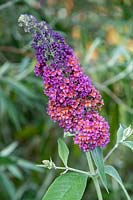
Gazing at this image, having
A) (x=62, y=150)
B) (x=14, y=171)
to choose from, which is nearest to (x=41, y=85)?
(x=14, y=171)

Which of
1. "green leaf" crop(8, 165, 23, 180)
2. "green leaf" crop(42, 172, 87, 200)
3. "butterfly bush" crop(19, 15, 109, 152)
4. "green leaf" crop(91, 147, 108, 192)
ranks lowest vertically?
"green leaf" crop(8, 165, 23, 180)

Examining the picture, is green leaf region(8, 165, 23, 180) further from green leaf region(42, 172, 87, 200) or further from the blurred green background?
green leaf region(42, 172, 87, 200)

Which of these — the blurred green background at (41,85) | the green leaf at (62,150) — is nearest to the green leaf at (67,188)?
the green leaf at (62,150)

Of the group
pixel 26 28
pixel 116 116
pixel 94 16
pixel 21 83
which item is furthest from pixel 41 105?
pixel 26 28

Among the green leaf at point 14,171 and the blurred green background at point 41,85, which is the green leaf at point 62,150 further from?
the green leaf at point 14,171

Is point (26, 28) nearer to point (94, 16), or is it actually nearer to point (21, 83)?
point (21, 83)

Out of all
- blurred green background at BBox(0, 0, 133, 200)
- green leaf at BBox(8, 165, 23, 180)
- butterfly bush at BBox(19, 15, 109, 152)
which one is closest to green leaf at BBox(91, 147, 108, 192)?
butterfly bush at BBox(19, 15, 109, 152)
